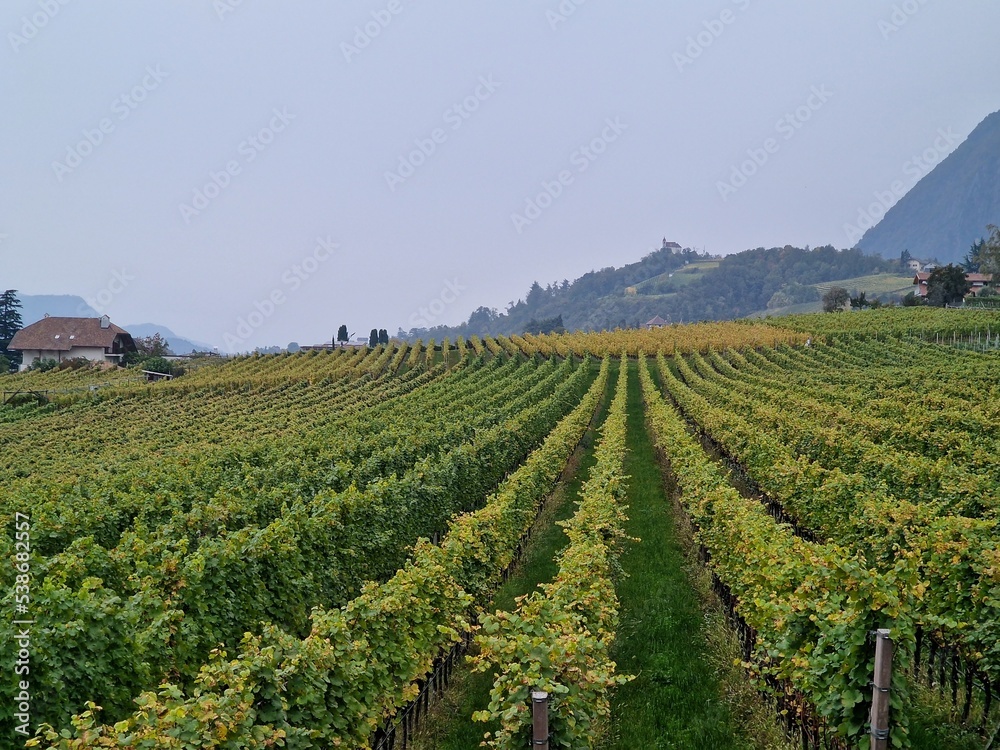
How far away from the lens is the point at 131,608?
698 centimetres

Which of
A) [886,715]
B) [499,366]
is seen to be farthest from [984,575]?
[499,366]

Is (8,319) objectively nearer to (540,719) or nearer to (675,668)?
(675,668)

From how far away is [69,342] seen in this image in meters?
88.5

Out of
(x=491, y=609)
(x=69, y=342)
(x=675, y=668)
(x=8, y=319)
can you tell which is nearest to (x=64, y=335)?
(x=69, y=342)

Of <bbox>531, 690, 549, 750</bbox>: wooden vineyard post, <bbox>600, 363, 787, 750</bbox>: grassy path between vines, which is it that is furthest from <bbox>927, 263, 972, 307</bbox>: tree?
<bbox>531, 690, 549, 750</bbox>: wooden vineyard post

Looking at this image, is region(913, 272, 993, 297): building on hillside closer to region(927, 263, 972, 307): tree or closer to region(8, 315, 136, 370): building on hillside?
region(927, 263, 972, 307): tree

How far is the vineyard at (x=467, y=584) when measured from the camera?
19.0 feet

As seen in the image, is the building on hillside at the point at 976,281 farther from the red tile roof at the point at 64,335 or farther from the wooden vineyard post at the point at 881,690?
the red tile roof at the point at 64,335

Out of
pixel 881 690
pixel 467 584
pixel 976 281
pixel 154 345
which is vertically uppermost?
pixel 976 281

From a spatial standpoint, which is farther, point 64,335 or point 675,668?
point 64,335

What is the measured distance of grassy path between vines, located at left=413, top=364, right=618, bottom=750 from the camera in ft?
25.8

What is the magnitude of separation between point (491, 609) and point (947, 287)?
330ft

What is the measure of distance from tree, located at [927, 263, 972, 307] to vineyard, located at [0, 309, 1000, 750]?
78.3 metres

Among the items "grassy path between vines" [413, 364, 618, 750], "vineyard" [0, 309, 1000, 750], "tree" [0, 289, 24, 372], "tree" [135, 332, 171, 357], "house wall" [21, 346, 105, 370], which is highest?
"tree" [0, 289, 24, 372]
